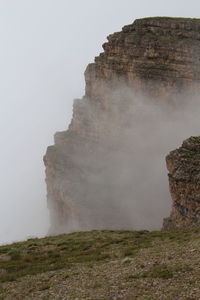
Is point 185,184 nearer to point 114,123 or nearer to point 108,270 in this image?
point 108,270

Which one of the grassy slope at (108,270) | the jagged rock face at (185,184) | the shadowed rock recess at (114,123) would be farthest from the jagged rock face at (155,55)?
the grassy slope at (108,270)

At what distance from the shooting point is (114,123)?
363 feet

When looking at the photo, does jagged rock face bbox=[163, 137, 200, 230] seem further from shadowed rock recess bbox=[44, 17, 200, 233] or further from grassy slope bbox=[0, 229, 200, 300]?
shadowed rock recess bbox=[44, 17, 200, 233]

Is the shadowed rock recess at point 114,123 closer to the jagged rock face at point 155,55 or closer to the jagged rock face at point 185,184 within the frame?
the jagged rock face at point 155,55

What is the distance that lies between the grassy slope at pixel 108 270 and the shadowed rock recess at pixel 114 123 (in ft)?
170

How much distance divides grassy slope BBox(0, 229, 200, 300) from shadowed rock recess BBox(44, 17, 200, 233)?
2039 inches

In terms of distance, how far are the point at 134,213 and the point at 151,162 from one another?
742 inches

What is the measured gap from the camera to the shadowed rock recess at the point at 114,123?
303 ft

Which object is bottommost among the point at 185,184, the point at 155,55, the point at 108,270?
the point at 108,270

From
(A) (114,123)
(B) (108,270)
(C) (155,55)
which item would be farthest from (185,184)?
(A) (114,123)

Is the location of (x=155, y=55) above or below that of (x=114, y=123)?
above

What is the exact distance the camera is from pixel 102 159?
113 metres

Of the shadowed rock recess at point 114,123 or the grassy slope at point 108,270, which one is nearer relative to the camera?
the grassy slope at point 108,270

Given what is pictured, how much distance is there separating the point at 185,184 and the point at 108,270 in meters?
28.1
